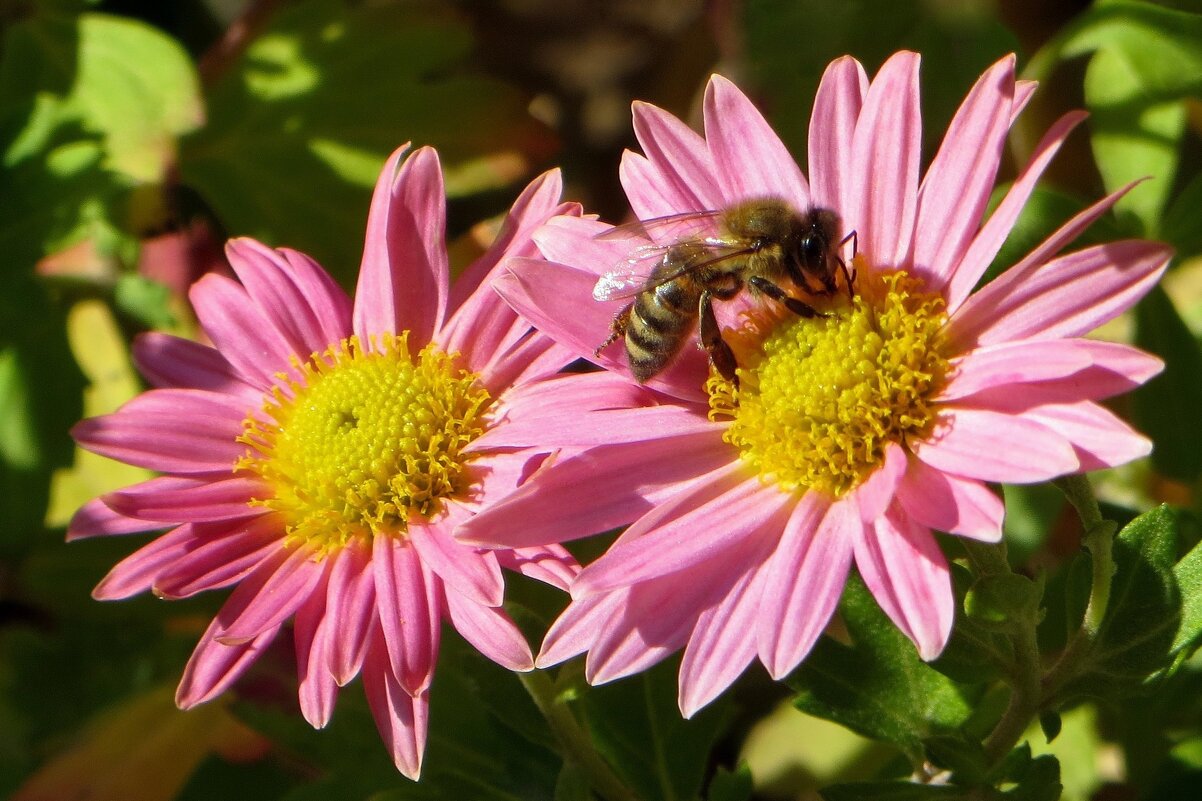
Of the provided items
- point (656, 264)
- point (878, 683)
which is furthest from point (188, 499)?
point (878, 683)

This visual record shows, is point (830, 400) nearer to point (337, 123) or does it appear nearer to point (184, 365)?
point (184, 365)

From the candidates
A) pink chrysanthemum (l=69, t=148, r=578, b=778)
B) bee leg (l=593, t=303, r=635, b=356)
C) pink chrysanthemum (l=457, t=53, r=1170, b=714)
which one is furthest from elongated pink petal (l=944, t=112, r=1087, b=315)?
pink chrysanthemum (l=69, t=148, r=578, b=778)

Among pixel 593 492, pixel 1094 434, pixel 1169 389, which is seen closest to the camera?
→ pixel 1094 434

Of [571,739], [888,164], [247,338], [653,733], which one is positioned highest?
[888,164]

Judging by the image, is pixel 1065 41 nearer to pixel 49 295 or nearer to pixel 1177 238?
pixel 1177 238

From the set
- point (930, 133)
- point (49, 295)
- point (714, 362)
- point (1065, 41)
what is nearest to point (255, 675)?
point (49, 295)

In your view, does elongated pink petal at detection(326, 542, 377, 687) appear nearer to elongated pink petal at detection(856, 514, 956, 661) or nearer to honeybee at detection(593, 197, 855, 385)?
honeybee at detection(593, 197, 855, 385)
